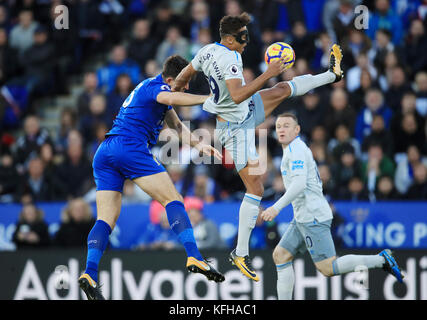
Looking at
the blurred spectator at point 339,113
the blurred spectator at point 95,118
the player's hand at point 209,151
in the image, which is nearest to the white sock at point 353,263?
the player's hand at point 209,151

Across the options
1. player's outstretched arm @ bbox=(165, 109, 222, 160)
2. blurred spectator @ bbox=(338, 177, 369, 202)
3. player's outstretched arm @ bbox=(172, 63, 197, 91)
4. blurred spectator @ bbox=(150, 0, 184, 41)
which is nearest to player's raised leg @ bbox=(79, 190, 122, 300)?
player's outstretched arm @ bbox=(165, 109, 222, 160)

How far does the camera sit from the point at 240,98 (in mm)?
7316

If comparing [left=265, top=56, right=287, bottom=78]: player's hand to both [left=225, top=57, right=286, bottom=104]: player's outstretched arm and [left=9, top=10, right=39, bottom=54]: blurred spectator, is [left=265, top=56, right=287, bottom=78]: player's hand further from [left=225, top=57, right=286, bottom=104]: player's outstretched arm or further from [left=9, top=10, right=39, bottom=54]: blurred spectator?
[left=9, top=10, right=39, bottom=54]: blurred spectator

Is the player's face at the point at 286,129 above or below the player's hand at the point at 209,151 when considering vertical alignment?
above

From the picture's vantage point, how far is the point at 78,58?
49.1 ft

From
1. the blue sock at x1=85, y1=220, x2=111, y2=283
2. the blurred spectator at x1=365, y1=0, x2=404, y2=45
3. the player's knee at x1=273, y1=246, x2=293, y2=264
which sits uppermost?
the blurred spectator at x1=365, y1=0, x2=404, y2=45

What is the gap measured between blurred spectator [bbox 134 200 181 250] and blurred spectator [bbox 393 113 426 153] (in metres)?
3.70

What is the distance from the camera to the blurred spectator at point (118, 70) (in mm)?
13555

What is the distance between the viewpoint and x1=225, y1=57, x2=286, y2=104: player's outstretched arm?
7.22 metres

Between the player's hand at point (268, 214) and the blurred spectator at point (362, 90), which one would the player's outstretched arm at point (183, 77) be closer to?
the player's hand at point (268, 214)

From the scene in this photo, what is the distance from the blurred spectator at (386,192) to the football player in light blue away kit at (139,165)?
4384 millimetres
